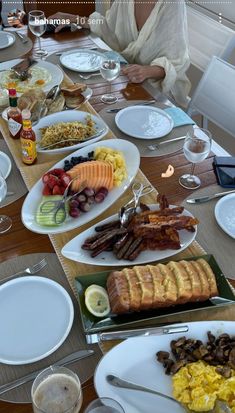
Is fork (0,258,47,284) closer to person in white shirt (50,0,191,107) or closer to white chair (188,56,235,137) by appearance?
person in white shirt (50,0,191,107)

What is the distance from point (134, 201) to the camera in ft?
4.26

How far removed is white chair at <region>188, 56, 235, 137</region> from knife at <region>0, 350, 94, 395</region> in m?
1.46

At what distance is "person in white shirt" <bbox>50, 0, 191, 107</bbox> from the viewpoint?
2.08 metres

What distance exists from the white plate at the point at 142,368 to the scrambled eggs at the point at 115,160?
0.57 meters

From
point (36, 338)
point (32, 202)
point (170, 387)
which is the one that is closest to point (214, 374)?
point (170, 387)

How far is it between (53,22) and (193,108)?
901mm

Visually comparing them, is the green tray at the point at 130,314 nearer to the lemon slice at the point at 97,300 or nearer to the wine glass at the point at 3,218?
the lemon slice at the point at 97,300

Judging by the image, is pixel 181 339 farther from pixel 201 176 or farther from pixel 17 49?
pixel 17 49

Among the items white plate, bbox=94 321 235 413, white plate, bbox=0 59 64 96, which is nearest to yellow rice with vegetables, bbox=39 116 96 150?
white plate, bbox=0 59 64 96

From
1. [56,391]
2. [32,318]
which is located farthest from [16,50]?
[56,391]

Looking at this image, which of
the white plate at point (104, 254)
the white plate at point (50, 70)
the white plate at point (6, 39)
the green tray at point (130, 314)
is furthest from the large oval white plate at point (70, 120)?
the white plate at point (6, 39)

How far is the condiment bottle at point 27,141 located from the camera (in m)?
1.38

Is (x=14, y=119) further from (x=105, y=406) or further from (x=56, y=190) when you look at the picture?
(x=105, y=406)

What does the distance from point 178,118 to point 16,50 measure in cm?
99
